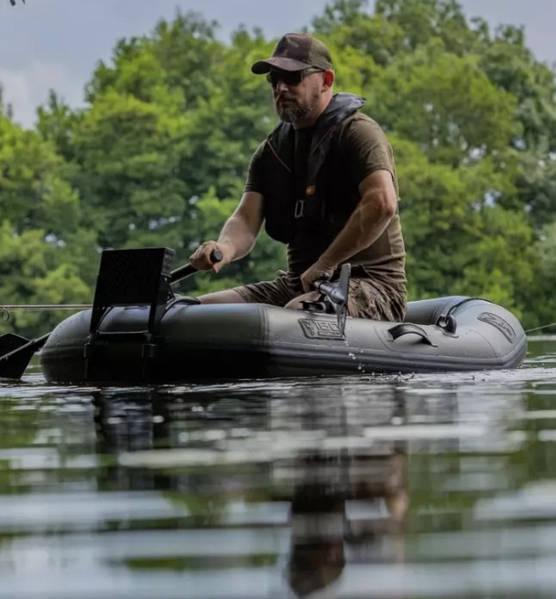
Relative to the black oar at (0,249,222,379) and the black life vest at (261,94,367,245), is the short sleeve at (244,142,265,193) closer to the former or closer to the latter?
the black life vest at (261,94,367,245)

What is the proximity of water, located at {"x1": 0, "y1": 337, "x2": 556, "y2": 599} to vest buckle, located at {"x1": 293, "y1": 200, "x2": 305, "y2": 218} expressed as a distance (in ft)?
9.00

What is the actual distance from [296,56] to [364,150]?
56 centimetres

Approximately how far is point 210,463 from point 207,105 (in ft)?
139

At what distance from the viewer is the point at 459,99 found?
4481 centimetres

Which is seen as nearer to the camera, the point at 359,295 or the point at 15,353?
the point at 359,295

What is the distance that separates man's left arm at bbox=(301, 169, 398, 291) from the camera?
23.8 ft

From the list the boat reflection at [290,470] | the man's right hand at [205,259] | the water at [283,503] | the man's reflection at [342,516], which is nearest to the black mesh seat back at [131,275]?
the man's right hand at [205,259]

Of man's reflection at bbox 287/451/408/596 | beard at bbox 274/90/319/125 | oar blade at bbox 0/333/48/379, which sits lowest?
man's reflection at bbox 287/451/408/596

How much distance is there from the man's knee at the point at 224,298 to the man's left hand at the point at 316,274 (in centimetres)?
42

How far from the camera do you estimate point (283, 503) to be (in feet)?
8.41

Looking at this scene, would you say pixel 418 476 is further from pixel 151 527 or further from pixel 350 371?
pixel 350 371

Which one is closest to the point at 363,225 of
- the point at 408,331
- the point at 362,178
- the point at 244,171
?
the point at 362,178

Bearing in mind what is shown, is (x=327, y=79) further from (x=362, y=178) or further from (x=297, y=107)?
(x=362, y=178)

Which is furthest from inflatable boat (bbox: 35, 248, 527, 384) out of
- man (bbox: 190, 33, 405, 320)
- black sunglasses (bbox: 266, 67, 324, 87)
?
black sunglasses (bbox: 266, 67, 324, 87)
